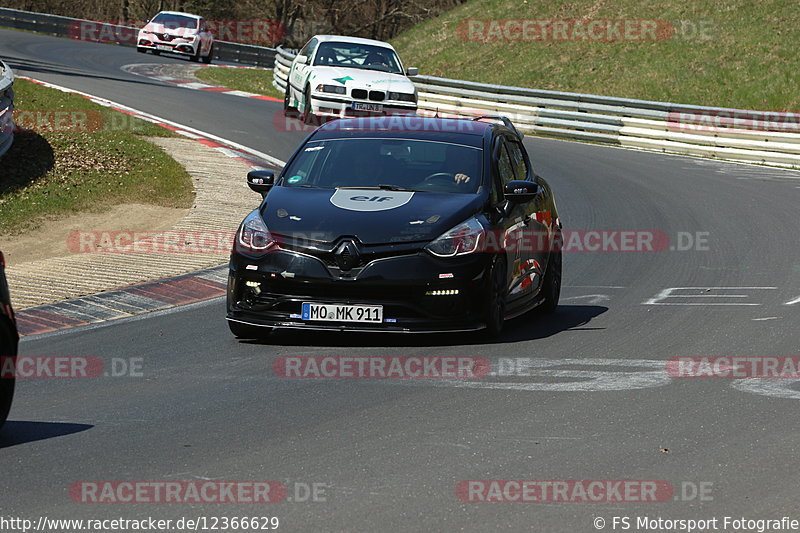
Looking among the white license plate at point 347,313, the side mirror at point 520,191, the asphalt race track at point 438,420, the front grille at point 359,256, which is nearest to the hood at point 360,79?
the asphalt race track at point 438,420

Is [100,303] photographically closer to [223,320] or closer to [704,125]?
[223,320]

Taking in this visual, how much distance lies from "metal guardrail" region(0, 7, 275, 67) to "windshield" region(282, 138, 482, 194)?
39.1m

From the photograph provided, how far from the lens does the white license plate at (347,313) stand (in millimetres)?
9078

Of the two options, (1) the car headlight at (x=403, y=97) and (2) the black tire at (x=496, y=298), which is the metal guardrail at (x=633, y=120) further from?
(2) the black tire at (x=496, y=298)

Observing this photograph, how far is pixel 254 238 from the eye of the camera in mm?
9461

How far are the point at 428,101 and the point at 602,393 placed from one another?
24.7m

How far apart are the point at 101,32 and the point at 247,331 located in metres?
43.1

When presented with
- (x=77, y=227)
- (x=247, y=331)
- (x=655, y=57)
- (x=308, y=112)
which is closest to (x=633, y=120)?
(x=308, y=112)

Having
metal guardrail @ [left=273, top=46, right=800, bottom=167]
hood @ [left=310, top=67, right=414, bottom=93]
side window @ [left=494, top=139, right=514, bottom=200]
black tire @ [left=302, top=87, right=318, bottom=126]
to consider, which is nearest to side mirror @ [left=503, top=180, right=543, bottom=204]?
side window @ [left=494, top=139, right=514, bottom=200]

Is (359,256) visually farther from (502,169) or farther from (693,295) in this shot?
(693,295)

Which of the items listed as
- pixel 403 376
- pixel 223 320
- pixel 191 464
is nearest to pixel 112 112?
pixel 223 320

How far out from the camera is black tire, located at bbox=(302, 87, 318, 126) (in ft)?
81.6

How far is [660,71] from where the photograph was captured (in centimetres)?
3681

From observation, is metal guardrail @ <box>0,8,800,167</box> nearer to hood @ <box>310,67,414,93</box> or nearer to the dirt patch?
hood @ <box>310,67,414,93</box>
